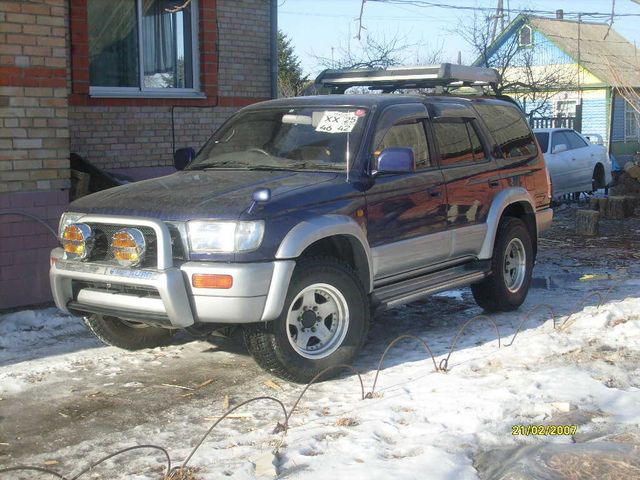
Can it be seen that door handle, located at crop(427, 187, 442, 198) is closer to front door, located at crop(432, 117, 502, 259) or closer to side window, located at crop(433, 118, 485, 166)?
front door, located at crop(432, 117, 502, 259)

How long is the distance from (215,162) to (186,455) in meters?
2.87

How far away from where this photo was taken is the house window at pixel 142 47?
1038 cm

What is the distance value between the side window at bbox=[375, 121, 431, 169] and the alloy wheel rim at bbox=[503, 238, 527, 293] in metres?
1.53

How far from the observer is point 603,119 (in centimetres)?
3712

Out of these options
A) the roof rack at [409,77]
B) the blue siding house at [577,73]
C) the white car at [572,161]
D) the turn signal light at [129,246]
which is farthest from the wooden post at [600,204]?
the blue siding house at [577,73]

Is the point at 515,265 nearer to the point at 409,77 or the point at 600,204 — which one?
the point at 409,77

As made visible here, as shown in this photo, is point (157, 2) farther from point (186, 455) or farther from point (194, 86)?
point (186, 455)

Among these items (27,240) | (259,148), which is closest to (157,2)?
(27,240)

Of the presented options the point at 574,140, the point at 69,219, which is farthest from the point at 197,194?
the point at 574,140

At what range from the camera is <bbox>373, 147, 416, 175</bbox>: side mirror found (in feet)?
20.1

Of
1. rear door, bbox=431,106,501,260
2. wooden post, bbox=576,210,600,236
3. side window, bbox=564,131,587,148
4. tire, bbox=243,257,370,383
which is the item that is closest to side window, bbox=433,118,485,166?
rear door, bbox=431,106,501,260

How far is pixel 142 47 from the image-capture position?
10836 millimetres

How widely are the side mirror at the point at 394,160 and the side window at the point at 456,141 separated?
0.85 m
